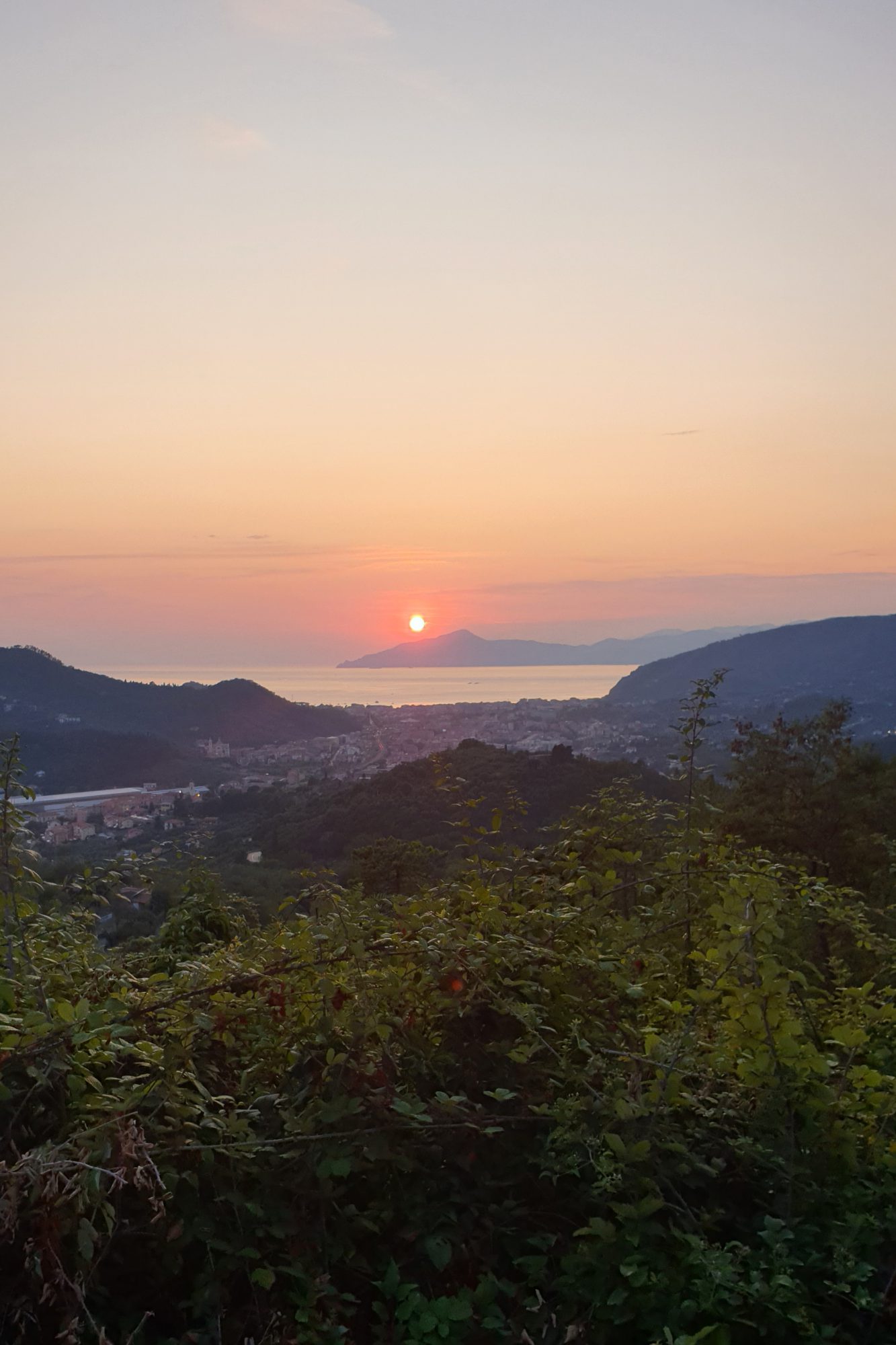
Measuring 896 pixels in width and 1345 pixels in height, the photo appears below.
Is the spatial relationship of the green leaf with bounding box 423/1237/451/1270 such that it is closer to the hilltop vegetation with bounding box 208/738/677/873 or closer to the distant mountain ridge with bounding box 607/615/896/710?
the hilltop vegetation with bounding box 208/738/677/873

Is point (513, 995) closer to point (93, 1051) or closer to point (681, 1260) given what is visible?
point (681, 1260)

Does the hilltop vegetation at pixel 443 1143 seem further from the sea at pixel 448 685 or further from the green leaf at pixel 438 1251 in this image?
the sea at pixel 448 685

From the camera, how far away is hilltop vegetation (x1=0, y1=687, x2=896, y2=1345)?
2193 millimetres

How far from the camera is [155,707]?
63.7m

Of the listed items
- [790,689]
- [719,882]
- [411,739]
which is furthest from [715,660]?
[719,882]

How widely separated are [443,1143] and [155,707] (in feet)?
211

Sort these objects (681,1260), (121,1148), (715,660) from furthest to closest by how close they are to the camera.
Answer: (715,660) < (681,1260) < (121,1148)

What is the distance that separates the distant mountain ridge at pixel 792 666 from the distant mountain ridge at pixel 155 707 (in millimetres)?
22449

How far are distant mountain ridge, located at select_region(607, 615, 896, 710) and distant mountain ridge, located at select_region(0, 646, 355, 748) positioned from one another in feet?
73.7

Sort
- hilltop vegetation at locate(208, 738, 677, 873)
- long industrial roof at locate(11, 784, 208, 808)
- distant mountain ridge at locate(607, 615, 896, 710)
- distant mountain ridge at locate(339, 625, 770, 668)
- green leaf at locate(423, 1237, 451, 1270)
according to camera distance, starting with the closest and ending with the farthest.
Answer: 1. green leaf at locate(423, 1237, 451, 1270)
2. long industrial roof at locate(11, 784, 208, 808)
3. hilltop vegetation at locate(208, 738, 677, 873)
4. distant mountain ridge at locate(607, 615, 896, 710)
5. distant mountain ridge at locate(339, 625, 770, 668)

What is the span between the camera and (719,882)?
11.9ft

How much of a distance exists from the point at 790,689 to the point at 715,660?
14.8 m

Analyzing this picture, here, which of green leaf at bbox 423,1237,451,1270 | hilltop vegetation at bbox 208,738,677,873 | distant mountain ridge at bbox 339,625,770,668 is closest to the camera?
green leaf at bbox 423,1237,451,1270

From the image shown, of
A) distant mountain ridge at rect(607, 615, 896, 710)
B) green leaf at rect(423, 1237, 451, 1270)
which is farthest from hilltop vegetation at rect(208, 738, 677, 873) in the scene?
distant mountain ridge at rect(607, 615, 896, 710)
